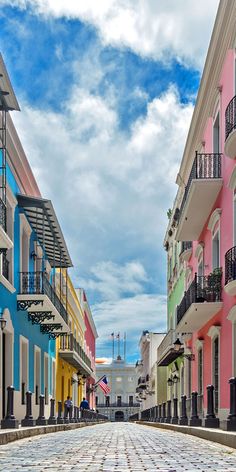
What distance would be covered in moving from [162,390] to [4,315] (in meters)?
28.4

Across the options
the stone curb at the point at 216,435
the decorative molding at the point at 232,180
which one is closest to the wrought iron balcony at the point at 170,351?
the stone curb at the point at 216,435

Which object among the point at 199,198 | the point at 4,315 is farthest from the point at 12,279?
the point at 199,198

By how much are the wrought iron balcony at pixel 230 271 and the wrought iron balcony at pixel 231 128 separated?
1.91 meters

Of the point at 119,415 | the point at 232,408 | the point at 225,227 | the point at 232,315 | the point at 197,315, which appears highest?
the point at 225,227

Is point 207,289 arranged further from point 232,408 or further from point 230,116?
point 232,408

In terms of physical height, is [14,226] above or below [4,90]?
below

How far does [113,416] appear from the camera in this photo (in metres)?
120

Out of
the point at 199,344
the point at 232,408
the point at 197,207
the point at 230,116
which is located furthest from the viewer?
the point at 199,344

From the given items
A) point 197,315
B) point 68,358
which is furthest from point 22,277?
point 68,358

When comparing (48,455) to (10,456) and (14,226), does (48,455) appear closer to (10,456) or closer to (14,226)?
(10,456)

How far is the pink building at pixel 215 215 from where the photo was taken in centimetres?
1562

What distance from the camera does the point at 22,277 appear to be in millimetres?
20250

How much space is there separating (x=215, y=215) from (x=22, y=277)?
543cm

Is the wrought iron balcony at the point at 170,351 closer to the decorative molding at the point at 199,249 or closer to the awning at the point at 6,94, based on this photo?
the decorative molding at the point at 199,249
